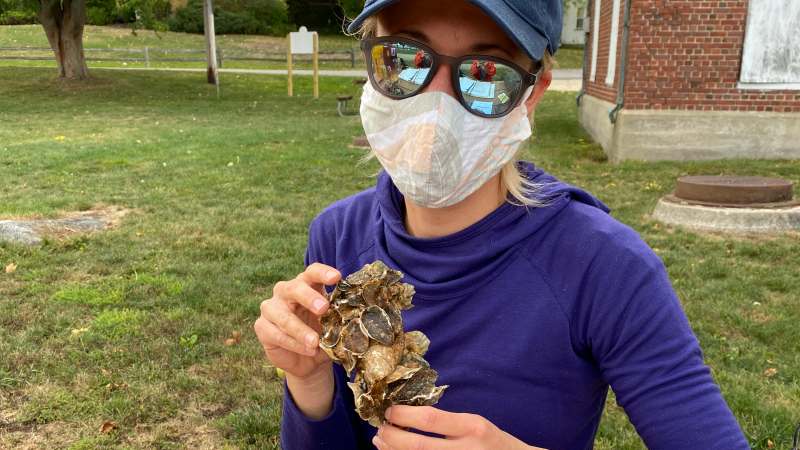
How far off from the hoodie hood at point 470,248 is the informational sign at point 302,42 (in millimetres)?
23371

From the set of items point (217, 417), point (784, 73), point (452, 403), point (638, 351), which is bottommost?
point (217, 417)

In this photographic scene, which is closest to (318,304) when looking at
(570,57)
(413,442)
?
(413,442)

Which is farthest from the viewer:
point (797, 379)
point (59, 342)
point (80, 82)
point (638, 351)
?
point (80, 82)

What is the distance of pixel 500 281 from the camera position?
178 cm

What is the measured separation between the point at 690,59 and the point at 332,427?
11.2 m

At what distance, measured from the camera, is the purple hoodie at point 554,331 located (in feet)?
5.11

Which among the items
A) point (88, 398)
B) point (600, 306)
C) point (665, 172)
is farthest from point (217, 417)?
point (665, 172)

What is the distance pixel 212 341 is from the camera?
15.5 feet

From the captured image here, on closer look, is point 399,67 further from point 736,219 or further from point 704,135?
point 704,135

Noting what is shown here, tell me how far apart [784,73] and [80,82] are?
23.6 m

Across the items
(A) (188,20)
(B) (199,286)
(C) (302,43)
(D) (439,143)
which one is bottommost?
(B) (199,286)

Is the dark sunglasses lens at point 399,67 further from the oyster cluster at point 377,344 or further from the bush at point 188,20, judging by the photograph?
the bush at point 188,20

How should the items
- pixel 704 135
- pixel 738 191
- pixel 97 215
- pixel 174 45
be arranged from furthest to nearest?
pixel 174 45, pixel 704 135, pixel 97 215, pixel 738 191

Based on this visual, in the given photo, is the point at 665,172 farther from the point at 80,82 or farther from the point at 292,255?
the point at 80,82
